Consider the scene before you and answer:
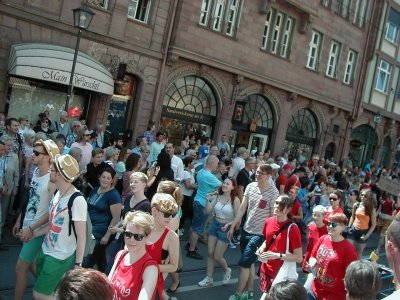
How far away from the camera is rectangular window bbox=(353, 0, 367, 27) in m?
23.7

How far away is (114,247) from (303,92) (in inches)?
669

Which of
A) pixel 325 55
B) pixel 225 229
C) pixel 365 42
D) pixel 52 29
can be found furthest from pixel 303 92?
pixel 225 229

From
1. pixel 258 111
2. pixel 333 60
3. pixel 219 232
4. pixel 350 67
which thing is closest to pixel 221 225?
pixel 219 232

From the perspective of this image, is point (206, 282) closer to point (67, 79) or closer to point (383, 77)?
point (67, 79)

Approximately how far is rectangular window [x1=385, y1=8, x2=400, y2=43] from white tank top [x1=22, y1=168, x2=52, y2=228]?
25.0m

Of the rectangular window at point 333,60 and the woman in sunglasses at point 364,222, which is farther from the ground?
the rectangular window at point 333,60

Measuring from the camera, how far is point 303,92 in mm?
20844

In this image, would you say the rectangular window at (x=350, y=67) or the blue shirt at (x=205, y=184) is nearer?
the blue shirt at (x=205, y=184)

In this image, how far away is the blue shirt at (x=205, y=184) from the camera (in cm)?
811

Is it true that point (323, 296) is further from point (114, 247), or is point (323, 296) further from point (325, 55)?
point (325, 55)

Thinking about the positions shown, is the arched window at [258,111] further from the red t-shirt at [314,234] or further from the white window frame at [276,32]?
the red t-shirt at [314,234]

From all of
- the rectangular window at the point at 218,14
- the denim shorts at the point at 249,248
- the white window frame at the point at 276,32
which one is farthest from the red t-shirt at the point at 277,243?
the white window frame at the point at 276,32

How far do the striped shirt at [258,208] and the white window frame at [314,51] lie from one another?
52.1 feet

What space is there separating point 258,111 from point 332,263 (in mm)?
15126
